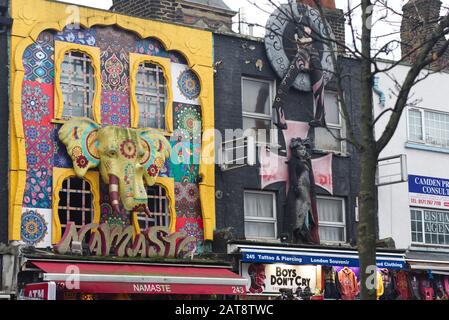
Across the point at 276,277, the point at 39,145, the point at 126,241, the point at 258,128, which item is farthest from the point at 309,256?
the point at 39,145

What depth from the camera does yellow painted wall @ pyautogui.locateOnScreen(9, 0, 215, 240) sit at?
21.6 meters

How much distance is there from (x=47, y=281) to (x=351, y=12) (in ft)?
30.7

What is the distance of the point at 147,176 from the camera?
23.1 meters

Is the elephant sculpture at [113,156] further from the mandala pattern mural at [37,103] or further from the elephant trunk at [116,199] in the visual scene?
the mandala pattern mural at [37,103]

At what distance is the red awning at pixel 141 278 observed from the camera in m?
20.5

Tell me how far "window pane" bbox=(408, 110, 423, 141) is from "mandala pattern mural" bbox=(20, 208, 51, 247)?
12.0 m

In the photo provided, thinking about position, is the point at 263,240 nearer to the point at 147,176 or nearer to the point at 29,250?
the point at 147,176

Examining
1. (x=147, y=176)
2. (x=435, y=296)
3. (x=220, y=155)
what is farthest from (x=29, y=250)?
A: (x=435, y=296)

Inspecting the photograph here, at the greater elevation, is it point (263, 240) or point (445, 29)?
point (445, 29)

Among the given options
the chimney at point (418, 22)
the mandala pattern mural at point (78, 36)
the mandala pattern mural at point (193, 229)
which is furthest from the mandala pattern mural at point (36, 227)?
the chimney at point (418, 22)

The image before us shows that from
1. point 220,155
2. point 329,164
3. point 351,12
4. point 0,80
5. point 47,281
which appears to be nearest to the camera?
point 351,12

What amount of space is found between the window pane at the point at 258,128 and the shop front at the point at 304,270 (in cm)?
298

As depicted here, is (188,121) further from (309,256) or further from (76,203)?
(309,256)

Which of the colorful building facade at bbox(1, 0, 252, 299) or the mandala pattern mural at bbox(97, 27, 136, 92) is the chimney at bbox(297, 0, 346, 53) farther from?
the mandala pattern mural at bbox(97, 27, 136, 92)
